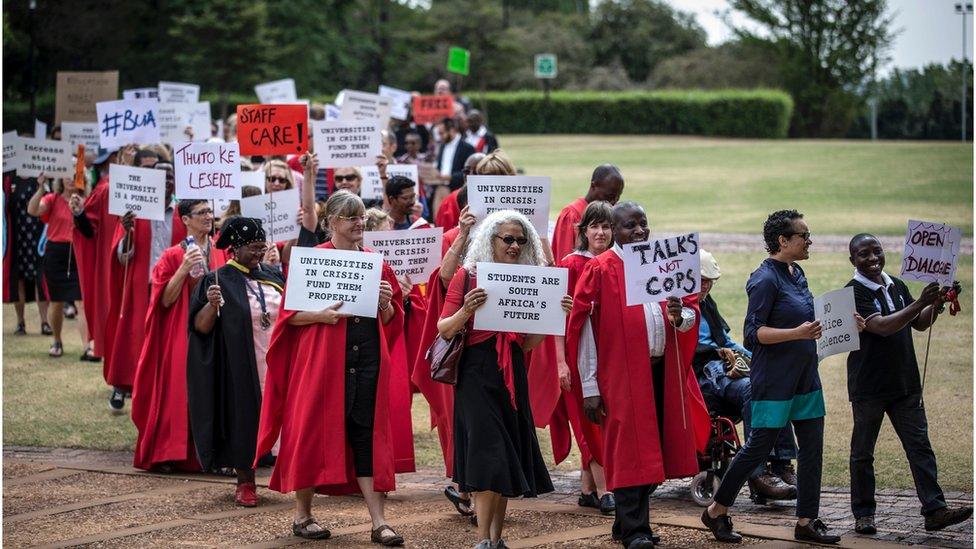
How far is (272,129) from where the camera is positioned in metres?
11.0

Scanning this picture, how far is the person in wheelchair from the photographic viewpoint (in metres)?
8.59

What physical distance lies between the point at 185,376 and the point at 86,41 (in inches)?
1532

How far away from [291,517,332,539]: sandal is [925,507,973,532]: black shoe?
11.2ft

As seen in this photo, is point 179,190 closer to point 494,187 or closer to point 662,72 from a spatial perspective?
point 494,187

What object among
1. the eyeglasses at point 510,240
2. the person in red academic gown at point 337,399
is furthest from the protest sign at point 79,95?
the eyeglasses at point 510,240

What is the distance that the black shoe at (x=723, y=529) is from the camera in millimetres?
7543

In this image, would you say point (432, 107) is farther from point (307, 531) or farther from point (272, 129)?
point (307, 531)

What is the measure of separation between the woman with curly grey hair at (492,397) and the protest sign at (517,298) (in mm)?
65

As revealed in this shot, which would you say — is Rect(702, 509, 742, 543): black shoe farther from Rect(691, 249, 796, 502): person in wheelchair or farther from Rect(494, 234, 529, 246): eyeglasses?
Rect(494, 234, 529, 246): eyeglasses

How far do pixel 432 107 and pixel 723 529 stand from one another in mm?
14271

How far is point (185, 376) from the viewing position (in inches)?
381

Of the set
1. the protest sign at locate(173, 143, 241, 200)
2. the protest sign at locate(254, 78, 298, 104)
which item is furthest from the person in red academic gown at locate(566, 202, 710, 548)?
the protest sign at locate(254, 78, 298, 104)

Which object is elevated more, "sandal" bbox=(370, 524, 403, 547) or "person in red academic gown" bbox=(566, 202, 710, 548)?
"person in red academic gown" bbox=(566, 202, 710, 548)

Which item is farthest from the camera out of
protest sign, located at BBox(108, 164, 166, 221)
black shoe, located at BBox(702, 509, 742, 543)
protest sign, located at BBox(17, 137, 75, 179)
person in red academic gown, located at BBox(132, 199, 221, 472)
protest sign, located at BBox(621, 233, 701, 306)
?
protest sign, located at BBox(17, 137, 75, 179)
